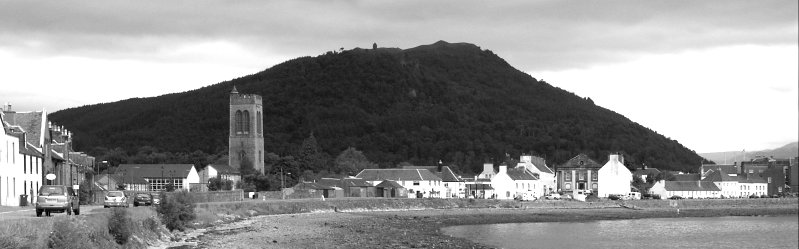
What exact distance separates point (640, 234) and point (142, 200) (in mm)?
35308

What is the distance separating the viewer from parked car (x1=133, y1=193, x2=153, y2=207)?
6222 cm

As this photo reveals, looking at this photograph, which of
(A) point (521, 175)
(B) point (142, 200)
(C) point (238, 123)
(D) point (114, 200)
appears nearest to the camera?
(D) point (114, 200)

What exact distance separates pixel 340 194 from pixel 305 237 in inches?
2443

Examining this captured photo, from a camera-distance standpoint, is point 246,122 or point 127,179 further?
point 246,122

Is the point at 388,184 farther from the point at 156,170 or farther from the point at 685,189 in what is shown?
the point at 685,189

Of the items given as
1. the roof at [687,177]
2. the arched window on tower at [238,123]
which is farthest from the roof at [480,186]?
the arched window on tower at [238,123]

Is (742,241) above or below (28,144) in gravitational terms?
below

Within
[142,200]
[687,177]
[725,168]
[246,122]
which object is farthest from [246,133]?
[142,200]

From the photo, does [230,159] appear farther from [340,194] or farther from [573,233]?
[573,233]

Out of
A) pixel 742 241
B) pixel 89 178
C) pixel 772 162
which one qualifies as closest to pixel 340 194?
pixel 89 178

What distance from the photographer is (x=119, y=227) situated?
3391 centimetres

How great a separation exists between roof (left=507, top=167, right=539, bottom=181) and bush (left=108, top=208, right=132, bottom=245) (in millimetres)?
97938

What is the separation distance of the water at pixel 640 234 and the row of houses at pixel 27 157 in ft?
83.7

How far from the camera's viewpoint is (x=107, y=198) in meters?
56.1
